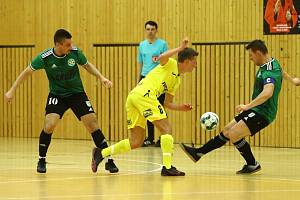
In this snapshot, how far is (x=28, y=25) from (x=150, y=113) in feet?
30.6

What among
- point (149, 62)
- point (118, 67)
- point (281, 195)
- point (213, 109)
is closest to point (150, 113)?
point (281, 195)

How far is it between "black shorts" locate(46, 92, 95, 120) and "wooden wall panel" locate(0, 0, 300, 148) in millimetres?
5954

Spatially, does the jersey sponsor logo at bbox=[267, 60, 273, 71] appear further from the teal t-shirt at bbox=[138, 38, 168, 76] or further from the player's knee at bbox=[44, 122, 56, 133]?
the teal t-shirt at bbox=[138, 38, 168, 76]

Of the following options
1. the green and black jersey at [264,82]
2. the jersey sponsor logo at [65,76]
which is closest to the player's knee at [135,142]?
the jersey sponsor logo at [65,76]

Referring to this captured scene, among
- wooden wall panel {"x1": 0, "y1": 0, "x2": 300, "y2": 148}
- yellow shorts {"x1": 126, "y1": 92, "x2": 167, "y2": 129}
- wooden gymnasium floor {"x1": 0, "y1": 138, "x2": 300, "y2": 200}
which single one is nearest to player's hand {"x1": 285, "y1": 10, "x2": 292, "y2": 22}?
wooden wall panel {"x1": 0, "y1": 0, "x2": 300, "y2": 148}

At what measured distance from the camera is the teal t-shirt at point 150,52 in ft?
49.9

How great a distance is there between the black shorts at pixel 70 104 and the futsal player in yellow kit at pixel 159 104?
74 cm

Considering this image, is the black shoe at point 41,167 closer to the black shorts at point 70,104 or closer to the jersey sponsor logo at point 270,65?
the black shorts at point 70,104

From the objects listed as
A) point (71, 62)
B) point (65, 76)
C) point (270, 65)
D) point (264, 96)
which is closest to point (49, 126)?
point (65, 76)

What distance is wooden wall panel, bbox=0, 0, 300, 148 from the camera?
16.0 m

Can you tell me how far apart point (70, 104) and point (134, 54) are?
671 centimetres

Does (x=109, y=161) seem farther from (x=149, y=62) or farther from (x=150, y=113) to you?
(x=149, y=62)

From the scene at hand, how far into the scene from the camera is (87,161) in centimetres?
1274

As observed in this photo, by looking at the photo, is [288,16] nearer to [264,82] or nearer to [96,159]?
[264,82]
